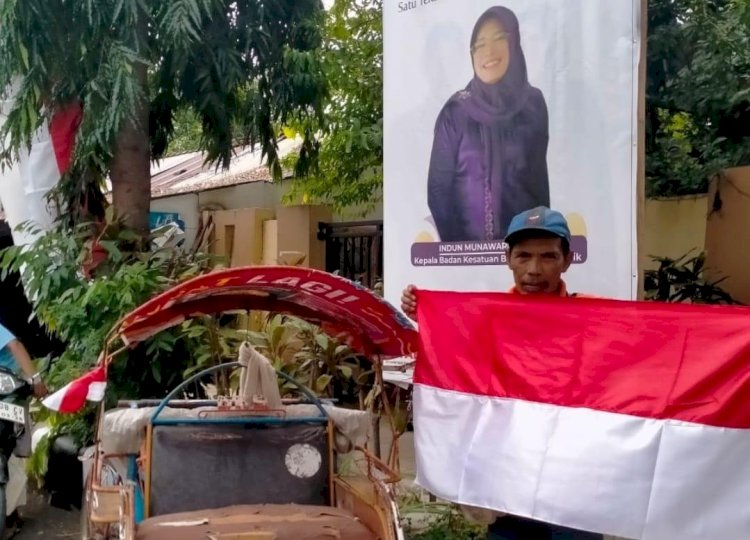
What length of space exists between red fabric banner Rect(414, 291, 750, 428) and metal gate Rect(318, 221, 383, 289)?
5612 mm

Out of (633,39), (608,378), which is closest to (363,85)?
(633,39)

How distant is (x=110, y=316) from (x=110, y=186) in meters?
1.69

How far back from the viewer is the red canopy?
426 centimetres

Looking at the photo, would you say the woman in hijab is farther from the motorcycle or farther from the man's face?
the motorcycle

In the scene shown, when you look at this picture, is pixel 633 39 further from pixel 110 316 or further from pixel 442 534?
pixel 110 316

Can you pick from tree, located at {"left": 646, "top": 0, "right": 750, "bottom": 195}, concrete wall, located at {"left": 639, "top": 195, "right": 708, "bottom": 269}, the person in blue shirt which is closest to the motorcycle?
the person in blue shirt

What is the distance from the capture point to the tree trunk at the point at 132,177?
304 inches

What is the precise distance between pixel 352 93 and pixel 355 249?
2539 millimetres

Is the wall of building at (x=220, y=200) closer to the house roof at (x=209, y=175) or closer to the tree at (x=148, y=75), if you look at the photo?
the house roof at (x=209, y=175)

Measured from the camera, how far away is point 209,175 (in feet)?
52.9

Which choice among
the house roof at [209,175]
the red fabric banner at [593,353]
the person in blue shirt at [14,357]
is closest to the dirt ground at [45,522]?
the person in blue shirt at [14,357]

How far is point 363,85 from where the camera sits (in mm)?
8398

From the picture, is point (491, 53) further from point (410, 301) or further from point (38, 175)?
point (38, 175)

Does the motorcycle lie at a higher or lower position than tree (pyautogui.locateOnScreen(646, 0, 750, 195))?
lower
